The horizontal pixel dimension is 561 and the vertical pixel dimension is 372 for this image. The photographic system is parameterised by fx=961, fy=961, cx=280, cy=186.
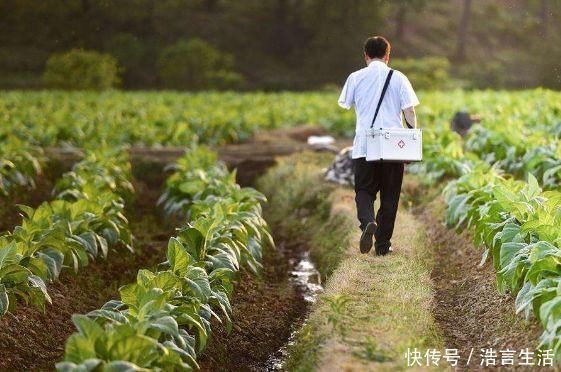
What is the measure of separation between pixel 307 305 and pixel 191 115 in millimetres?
12447

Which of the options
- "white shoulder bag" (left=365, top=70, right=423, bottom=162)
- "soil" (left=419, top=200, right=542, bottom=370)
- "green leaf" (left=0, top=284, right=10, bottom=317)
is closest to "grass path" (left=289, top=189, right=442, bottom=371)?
"soil" (left=419, top=200, right=542, bottom=370)

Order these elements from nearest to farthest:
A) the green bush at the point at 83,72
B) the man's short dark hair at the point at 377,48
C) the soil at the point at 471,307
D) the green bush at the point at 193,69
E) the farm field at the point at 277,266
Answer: the farm field at the point at 277,266
the soil at the point at 471,307
the man's short dark hair at the point at 377,48
the green bush at the point at 83,72
the green bush at the point at 193,69

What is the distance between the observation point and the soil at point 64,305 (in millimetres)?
6414

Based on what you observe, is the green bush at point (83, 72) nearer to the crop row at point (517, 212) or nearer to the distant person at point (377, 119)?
the crop row at point (517, 212)

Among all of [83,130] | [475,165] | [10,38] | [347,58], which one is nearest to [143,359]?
[475,165]

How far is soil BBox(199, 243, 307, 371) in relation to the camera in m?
6.61

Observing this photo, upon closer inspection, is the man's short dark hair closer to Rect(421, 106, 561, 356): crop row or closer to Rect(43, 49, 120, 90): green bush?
Rect(421, 106, 561, 356): crop row

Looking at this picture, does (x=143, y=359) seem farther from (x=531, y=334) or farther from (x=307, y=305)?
(x=307, y=305)

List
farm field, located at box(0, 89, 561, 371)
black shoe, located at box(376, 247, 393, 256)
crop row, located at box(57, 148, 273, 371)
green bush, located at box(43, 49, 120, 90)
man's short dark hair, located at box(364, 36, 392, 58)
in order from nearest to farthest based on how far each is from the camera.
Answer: crop row, located at box(57, 148, 273, 371)
farm field, located at box(0, 89, 561, 371)
man's short dark hair, located at box(364, 36, 392, 58)
black shoe, located at box(376, 247, 393, 256)
green bush, located at box(43, 49, 120, 90)

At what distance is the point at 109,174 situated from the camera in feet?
41.1

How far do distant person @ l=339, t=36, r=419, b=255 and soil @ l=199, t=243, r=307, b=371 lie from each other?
2.95 ft

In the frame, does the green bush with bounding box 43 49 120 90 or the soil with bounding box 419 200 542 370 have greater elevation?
the soil with bounding box 419 200 542 370

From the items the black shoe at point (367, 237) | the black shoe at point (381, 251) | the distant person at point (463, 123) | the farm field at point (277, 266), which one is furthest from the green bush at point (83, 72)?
the black shoe at point (367, 237)

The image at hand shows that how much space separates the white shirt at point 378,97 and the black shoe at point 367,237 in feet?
1.87
